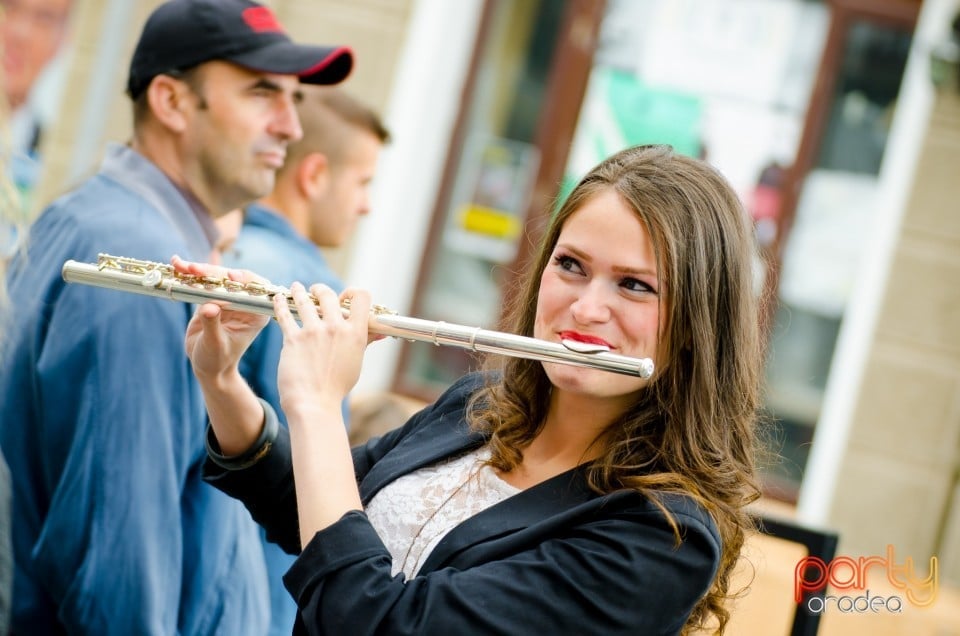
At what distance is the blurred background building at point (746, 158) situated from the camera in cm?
500

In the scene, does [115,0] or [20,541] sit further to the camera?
[115,0]

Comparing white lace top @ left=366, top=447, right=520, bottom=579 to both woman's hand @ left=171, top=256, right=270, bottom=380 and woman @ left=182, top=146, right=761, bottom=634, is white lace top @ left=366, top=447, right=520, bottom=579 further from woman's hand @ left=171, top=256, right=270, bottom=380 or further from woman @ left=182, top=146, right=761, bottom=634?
woman's hand @ left=171, top=256, right=270, bottom=380

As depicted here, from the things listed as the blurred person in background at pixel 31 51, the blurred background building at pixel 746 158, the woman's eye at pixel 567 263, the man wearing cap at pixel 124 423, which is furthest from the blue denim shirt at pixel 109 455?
the blurred person in background at pixel 31 51

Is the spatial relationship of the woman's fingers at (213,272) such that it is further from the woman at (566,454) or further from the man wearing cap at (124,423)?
the man wearing cap at (124,423)

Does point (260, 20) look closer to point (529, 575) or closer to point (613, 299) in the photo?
point (613, 299)

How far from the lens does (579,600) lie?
1409mm

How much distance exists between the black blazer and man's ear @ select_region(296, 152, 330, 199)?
68.5 inches

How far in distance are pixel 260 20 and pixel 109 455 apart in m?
1.00

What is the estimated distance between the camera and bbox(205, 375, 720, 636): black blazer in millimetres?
1394

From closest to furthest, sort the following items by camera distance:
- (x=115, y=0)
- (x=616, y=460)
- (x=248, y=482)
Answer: (x=616, y=460) < (x=248, y=482) < (x=115, y=0)

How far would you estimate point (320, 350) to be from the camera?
61.0 inches

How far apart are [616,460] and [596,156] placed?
428 centimetres

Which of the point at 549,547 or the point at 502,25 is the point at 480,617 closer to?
the point at 549,547

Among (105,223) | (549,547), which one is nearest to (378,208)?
(105,223)
